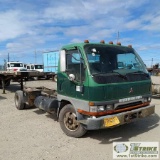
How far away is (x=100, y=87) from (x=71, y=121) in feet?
4.52

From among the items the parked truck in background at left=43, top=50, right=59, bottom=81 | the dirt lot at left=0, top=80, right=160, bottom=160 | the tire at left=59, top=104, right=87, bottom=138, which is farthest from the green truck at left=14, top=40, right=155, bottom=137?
the parked truck in background at left=43, top=50, right=59, bottom=81

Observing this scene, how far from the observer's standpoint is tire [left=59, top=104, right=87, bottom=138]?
211 inches

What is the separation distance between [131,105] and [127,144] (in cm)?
98

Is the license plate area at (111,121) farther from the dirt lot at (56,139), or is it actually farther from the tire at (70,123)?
the tire at (70,123)

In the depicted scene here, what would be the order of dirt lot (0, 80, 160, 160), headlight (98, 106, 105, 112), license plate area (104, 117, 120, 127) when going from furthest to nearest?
headlight (98, 106, 105, 112)
license plate area (104, 117, 120, 127)
dirt lot (0, 80, 160, 160)

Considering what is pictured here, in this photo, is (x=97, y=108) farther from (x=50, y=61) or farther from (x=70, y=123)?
(x=50, y=61)

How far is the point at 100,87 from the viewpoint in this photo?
15.5 feet

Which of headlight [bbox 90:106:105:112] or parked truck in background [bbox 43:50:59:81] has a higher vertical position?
parked truck in background [bbox 43:50:59:81]

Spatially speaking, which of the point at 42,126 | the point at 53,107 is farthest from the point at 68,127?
the point at 42,126

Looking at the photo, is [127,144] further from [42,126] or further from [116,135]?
[42,126]

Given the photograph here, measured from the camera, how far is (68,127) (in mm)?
5652

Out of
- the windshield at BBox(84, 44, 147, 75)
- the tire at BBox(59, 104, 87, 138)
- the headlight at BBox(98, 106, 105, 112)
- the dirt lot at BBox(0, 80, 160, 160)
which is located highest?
the windshield at BBox(84, 44, 147, 75)

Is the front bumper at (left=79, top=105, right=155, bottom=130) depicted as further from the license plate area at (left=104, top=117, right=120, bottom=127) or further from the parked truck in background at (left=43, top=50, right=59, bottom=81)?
the parked truck in background at (left=43, top=50, right=59, bottom=81)

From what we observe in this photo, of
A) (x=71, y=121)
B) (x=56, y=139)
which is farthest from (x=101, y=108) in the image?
(x=56, y=139)
